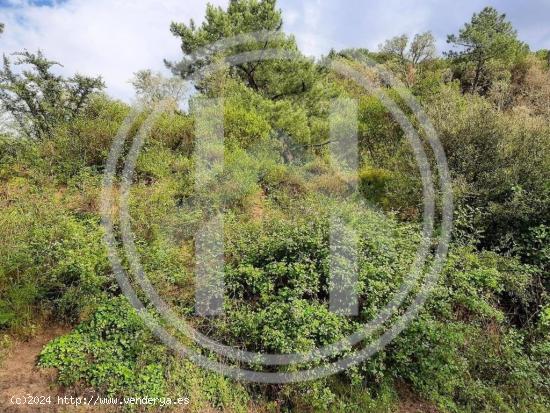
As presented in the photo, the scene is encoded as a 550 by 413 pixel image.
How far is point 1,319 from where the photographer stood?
5043 mm

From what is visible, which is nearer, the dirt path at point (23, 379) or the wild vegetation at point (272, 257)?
the dirt path at point (23, 379)

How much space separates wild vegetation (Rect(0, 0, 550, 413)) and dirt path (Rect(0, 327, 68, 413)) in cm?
14

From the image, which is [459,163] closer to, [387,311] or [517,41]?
[387,311]

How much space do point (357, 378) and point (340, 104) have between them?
12395 mm

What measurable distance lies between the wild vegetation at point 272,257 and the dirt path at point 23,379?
142 millimetres

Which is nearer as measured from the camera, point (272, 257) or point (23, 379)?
point (23, 379)

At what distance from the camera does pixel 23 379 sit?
451cm

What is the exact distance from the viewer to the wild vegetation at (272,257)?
4.81 meters

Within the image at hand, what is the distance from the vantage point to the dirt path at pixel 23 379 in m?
4.25

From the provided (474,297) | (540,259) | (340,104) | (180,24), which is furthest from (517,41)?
(474,297)

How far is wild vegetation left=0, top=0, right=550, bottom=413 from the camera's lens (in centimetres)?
481

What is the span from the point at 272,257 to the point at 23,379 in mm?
3378

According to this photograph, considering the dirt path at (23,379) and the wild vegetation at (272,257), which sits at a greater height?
the wild vegetation at (272,257)

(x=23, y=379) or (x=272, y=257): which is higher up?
(x=272, y=257)
